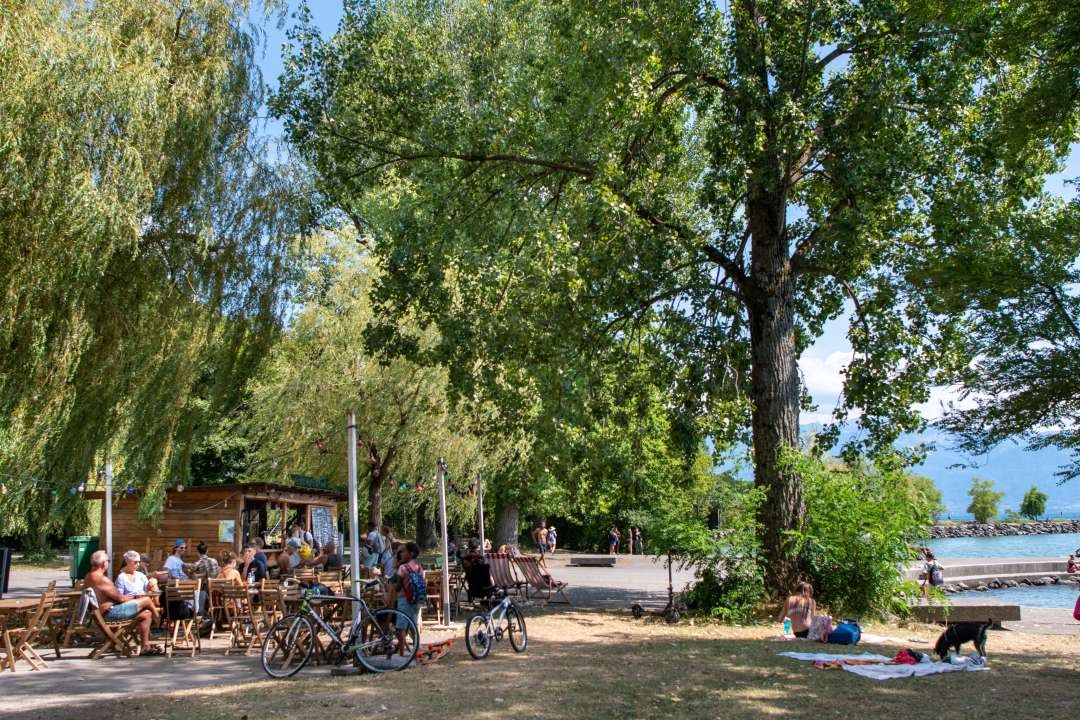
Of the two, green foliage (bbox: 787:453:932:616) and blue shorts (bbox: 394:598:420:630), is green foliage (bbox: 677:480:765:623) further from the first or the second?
blue shorts (bbox: 394:598:420:630)

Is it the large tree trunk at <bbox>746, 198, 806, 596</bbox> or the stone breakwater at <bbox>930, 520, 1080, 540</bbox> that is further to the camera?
the stone breakwater at <bbox>930, 520, 1080, 540</bbox>

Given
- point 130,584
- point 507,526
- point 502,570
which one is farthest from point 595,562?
point 130,584

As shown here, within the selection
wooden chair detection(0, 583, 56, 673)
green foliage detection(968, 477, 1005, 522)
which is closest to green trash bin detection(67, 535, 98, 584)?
wooden chair detection(0, 583, 56, 673)

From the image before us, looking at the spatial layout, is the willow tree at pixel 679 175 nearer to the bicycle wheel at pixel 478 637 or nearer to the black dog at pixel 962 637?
the black dog at pixel 962 637

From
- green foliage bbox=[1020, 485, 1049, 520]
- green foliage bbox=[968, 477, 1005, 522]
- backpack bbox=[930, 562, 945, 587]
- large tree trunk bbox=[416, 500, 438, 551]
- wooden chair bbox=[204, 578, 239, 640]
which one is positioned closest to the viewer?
wooden chair bbox=[204, 578, 239, 640]

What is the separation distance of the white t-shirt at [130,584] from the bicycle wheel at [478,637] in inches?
179

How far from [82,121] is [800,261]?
39.7ft

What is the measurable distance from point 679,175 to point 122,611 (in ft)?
41.5

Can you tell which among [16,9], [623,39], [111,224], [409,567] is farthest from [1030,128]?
[16,9]

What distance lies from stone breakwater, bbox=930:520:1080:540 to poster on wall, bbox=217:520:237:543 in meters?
100.0

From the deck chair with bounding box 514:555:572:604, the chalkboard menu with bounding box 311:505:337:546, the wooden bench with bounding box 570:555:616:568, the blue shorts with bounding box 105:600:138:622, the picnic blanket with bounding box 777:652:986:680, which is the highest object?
the chalkboard menu with bounding box 311:505:337:546

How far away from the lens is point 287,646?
991cm

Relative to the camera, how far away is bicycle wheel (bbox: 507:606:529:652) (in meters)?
11.5

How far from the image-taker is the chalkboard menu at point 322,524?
22.9 meters
